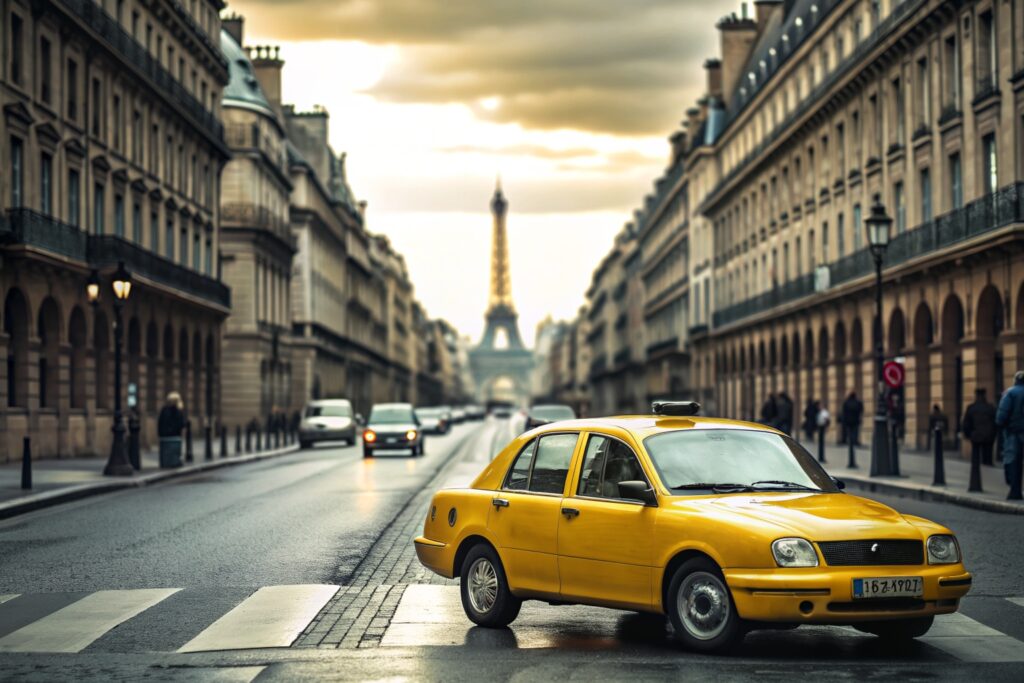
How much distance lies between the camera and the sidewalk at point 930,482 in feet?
69.8

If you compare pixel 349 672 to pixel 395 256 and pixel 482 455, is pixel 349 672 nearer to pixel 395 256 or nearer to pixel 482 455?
pixel 482 455

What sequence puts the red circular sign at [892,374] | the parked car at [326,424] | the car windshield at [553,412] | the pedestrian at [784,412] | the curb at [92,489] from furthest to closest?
1. the parked car at [326,424]
2. the pedestrian at [784,412]
3. the car windshield at [553,412]
4. the red circular sign at [892,374]
5. the curb at [92,489]

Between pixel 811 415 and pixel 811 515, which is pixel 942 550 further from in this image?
pixel 811 415

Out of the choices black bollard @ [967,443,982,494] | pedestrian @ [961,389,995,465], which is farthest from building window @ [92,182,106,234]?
black bollard @ [967,443,982,494]

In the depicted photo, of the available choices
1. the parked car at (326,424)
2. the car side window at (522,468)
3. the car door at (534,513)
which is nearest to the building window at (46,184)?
the parked car at (326,424)

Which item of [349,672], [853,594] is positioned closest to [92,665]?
[349,672]

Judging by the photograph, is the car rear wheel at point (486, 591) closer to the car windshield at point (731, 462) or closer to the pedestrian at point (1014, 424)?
the car windshield at point (731, 462)

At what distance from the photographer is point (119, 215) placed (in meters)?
45.2

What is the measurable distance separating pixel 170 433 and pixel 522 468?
954 inches

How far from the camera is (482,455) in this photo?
43.5 meters

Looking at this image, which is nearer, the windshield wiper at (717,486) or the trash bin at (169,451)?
the windshield wiper at (717,486)

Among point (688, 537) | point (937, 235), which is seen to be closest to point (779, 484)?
point (688, 537)

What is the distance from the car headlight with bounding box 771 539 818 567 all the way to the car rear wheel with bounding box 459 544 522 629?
216 cm

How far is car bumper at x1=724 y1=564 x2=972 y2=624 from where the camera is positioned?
803 centimetres
